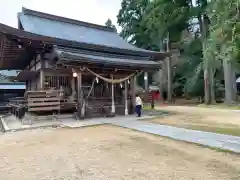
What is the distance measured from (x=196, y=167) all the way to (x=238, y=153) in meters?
1.24

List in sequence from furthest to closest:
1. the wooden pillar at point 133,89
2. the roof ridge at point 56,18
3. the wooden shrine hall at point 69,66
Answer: the roof ridge at point 56,18, the wooden pillar at point 133,89, the wooden shrine hall at point 69,66

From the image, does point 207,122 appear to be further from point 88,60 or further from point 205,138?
point 88,60

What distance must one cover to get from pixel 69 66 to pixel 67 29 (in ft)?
19.1

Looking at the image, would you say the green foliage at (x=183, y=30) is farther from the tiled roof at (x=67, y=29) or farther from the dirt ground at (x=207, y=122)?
the dirt ground at (x=207, y=122)

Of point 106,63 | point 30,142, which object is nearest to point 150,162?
point 30,142

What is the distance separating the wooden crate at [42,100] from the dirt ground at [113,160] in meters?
2.96

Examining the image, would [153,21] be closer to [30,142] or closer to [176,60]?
[176,60]

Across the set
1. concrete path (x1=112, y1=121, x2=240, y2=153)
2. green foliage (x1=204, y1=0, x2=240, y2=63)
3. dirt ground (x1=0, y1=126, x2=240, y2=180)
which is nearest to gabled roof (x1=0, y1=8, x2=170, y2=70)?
dirt ground (x1=0, y1=126, x2=240, y2=180)

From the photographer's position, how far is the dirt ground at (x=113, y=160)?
3322 mm

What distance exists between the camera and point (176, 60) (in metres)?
24.1

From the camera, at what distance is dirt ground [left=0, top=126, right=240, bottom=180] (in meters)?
3.32

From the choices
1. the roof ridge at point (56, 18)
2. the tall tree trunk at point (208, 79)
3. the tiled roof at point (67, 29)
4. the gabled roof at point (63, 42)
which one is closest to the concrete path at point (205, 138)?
the gabled roof at point (63, 42)

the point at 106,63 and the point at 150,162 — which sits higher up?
the point at 106,63

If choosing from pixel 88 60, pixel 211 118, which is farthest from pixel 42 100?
pixel 211 118
